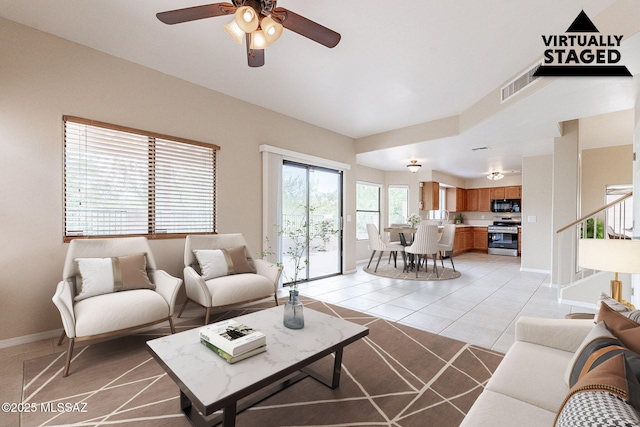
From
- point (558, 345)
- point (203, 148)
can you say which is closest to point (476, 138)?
point (558, 345)

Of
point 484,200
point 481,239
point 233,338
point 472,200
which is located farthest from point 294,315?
point 472,200

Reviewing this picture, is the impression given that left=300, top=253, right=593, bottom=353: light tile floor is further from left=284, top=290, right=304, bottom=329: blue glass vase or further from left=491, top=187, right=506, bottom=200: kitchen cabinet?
left=491, top=187, right=506, bottom=200: kitchen cabinet

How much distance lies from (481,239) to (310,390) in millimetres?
9291

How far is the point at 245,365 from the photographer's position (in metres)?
1.50

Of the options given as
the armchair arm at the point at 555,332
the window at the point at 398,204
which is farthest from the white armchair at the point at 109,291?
the window at the point at 398,204

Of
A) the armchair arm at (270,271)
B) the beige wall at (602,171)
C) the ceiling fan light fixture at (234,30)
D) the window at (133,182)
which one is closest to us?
the ceiling fan light fixture at (234,30)

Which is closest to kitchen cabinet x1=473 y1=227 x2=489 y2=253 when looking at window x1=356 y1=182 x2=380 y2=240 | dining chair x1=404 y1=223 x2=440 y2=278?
window x1=356 y1=182 x2=380 y2=240

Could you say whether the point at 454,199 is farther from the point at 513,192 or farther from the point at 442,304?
the point at 442,304

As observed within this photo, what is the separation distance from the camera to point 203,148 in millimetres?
3711

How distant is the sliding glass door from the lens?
4.73 meters

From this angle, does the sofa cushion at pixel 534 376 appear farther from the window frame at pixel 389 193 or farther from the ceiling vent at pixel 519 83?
the window frame at pixel 389 193

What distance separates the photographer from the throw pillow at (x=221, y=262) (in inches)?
126

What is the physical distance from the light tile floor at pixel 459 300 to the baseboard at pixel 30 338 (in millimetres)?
2769

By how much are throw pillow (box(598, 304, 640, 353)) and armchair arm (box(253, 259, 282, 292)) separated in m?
2.66
